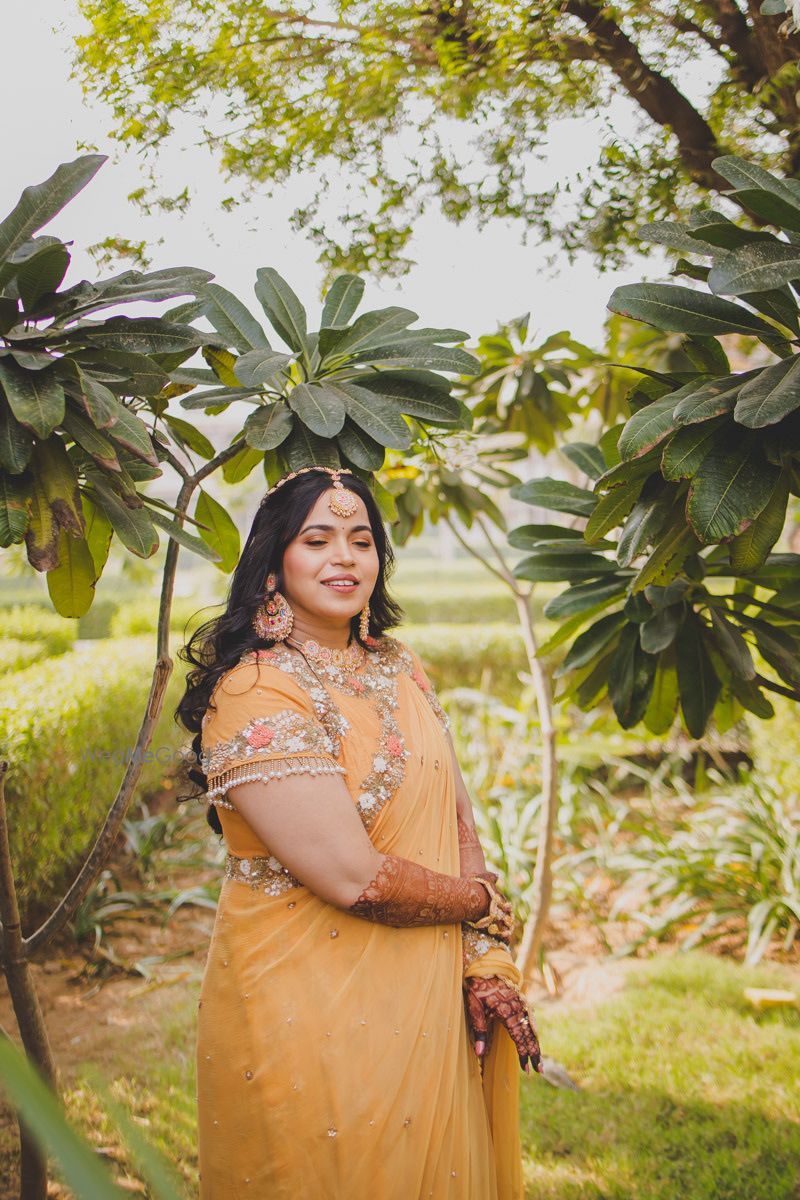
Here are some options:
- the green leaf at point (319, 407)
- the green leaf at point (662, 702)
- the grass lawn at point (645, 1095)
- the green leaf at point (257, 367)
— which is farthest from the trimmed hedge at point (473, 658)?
the green leaf at point (257, 367)

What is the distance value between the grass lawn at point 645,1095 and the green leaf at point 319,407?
1993 millimetres

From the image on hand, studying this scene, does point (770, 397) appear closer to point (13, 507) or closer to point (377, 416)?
point (377, 416)

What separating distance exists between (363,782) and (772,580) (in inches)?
45.2

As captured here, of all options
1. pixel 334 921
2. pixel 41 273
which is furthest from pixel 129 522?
pixel 334 921

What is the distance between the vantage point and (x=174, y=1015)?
11.0ft

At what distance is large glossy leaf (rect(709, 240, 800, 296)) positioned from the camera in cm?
140

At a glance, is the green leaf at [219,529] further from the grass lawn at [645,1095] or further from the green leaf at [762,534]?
the grass lawn at [645,1095]

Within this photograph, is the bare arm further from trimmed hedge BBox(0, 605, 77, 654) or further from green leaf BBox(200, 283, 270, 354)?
trimmed hedge BBox(0, 605, 77, 654)

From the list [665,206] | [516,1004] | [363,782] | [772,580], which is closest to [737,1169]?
[516,1004]

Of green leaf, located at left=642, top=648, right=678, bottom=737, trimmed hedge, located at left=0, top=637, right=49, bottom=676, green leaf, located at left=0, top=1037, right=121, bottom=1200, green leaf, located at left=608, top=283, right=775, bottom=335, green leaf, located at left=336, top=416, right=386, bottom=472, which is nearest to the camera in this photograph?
green leaf, located at left=0, top=1037, right=121, bottom=1200

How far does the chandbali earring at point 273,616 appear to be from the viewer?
1.73 m

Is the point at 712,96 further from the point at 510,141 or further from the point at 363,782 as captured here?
the point at 363,782

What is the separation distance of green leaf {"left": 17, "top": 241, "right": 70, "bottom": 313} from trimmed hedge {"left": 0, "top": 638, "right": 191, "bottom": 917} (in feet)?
5.34

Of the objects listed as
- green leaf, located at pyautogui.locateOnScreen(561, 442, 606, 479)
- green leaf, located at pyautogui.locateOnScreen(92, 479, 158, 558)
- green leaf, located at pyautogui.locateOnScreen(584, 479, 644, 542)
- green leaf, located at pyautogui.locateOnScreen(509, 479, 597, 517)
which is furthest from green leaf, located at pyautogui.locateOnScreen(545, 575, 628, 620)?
green leaf, located at pyautogui.locateOnScreen(92, 479, 158, 558)
